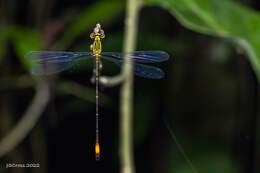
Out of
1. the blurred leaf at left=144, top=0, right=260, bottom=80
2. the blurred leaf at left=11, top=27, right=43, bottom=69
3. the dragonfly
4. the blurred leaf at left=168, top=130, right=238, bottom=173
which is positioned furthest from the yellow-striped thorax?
the blurred leaf at left=168, top=130, right=238, bottom=173

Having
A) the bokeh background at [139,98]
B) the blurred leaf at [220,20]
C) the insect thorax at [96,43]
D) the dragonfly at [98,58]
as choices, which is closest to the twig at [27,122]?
the bokeh background at [139,98]

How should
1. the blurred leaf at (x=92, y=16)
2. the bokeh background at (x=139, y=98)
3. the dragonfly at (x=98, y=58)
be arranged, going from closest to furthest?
the dragonfly at (x=98, y=58) → the blurred leaf at (x=92, y=16) → the bokeh background at (x=139, y=98)

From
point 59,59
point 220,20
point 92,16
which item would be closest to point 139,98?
point 92,16

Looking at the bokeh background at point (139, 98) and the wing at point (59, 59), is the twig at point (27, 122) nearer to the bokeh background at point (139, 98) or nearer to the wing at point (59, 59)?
the bokeh background at point (139, 98)

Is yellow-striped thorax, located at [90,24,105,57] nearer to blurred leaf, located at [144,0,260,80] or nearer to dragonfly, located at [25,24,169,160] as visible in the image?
dragonfly, located at [25,24,169,160]

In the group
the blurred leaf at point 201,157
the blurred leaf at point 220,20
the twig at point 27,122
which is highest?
the blurred leaf at point 220,20
